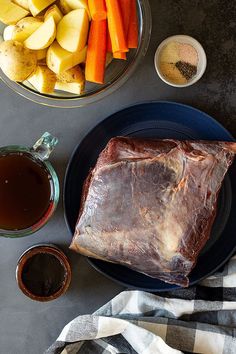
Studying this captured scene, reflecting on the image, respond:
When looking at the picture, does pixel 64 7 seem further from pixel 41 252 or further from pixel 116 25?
pixel 41 252

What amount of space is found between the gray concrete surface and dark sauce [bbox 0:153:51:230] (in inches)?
3.5

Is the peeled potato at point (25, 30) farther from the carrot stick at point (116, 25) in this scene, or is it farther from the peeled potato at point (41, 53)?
the carrot stick at point (116, 25)

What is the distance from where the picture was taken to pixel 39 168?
1.46 metres

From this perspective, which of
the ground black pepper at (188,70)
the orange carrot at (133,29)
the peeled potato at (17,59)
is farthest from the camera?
the ground black pepper at (188,70)

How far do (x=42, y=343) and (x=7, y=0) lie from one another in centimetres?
86

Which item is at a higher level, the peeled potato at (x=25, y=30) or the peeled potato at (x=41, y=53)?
the peeled potato at (x=25, y=30)

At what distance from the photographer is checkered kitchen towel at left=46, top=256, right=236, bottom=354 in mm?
1476

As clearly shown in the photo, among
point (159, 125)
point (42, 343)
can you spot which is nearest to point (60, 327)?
point (42, 343)

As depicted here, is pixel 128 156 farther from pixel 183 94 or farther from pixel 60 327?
pixel 60 327

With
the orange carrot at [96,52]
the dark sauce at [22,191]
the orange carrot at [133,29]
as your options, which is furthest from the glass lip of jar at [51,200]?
the orange carrot at [133,29]

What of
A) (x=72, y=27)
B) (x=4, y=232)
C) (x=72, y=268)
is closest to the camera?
(x=72, y=27)

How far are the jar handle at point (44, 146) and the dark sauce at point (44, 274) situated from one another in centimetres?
26

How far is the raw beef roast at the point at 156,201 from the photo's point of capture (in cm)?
132

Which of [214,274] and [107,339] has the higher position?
[214,274]
